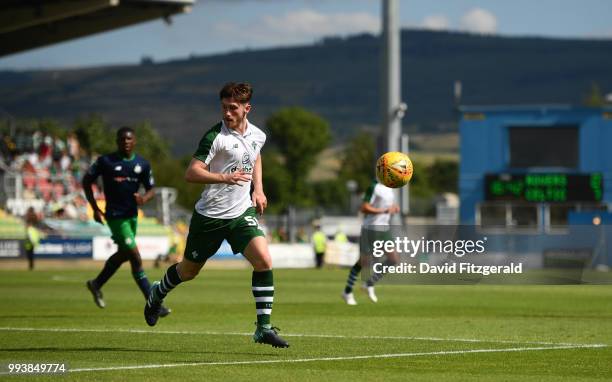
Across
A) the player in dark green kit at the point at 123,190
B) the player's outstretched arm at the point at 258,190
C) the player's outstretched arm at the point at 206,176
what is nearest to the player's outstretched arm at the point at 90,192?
the player in dark green kit at the point at 123,190

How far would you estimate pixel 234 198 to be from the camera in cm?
1201

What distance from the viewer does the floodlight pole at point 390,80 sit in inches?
1436

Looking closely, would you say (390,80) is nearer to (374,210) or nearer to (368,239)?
(374,210)

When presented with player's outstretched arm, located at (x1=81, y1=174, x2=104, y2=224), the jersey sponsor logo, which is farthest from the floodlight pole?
the jersey sponsor logo

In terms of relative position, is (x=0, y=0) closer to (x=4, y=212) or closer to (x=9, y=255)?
(x=9, y=255)

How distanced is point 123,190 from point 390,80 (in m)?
20.9

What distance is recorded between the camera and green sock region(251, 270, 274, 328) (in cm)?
1176

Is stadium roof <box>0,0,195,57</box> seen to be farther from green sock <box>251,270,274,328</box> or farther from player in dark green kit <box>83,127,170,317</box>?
green sock <box>251,270,274,328</box>

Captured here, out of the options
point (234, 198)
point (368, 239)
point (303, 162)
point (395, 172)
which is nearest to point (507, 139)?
point (368, 239)

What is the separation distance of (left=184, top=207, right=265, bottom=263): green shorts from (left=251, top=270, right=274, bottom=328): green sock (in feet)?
1.09

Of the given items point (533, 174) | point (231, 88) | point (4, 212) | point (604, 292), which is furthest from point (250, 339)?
point (4, 212)

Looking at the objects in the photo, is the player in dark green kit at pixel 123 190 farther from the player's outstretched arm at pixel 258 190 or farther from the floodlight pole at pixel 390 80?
the floodlight pole at pixel 390 80

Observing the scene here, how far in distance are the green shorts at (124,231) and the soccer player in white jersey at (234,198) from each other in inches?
190

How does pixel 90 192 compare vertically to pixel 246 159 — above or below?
below
